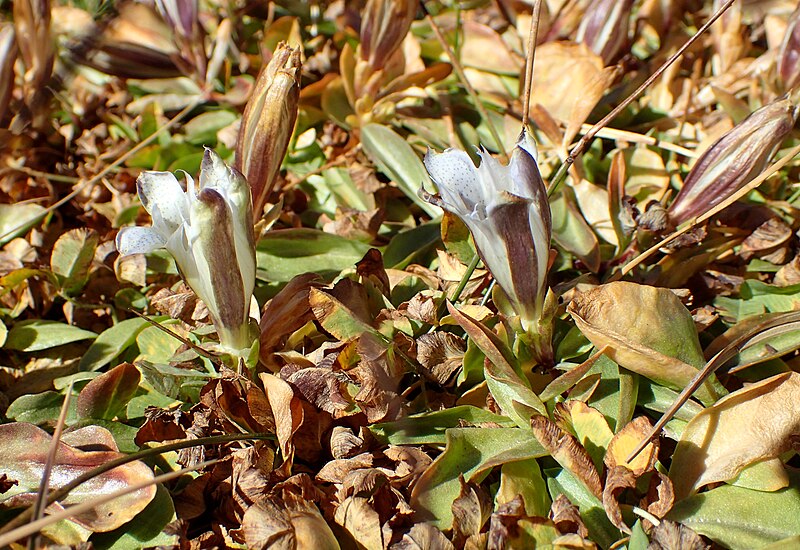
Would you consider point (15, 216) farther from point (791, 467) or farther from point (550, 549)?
point (791, 467)

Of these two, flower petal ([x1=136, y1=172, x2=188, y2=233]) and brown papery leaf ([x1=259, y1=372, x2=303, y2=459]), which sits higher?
flower petal ([x1=136, y1=172, x2=188, y2=233])

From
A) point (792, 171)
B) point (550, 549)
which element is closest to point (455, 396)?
point (550, 549)

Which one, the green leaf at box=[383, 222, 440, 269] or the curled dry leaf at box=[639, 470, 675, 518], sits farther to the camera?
the green leaf at box=[383, 222, 440, 269]

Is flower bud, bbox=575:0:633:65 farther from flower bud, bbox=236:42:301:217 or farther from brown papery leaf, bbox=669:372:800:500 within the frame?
brown papery leaf, bbox=669:372:800:500

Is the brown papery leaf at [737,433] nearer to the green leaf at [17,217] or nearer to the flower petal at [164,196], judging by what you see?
the flower petal at [164,196]

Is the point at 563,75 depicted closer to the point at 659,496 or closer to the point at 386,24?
the point at 386,24

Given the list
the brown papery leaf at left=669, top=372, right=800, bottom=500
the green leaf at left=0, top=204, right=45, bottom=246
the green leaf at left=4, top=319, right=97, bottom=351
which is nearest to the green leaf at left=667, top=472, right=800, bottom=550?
the brown papery leaf at left=669, top=372, right=800, bottom=500

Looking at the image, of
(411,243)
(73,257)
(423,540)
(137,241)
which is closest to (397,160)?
(411,243)

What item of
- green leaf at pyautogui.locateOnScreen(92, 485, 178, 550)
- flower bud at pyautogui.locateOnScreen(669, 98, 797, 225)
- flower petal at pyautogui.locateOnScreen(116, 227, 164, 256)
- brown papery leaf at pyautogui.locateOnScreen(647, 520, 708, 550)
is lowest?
green leaf at pyautogui.locateOnScreen(92, 485, 178, 550)
